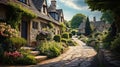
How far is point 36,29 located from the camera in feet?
74.5

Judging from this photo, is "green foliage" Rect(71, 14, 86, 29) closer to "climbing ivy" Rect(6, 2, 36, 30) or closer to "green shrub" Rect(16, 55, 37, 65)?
"climbing ivy" Rect(6, 2, 36, 30)

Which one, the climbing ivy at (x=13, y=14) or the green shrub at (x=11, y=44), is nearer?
the green shrub at (x=11, y=44)

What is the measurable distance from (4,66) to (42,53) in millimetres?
5025

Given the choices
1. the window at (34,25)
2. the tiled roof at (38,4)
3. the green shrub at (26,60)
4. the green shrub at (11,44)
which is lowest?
the green shrub at (26,60)

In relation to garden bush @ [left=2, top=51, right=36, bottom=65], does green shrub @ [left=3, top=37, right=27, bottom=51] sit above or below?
above

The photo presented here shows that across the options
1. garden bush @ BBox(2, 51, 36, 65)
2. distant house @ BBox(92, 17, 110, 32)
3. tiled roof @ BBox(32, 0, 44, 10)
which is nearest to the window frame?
tiled roof @ BBox(32, 0, 44, 10)

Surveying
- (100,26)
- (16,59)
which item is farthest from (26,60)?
(100,26)

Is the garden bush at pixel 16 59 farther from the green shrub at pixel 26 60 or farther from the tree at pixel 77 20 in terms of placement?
the tree at pixel 77 20

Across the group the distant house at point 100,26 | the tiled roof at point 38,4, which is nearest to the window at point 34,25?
the tiled roof at point 38,4

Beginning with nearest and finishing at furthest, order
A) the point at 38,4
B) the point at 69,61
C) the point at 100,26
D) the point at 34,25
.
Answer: the point at 69,61 → the point at 34,25 → the point at 38,4 → the point at 100,26

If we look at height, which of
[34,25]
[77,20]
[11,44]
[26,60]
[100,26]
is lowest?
[26,60]

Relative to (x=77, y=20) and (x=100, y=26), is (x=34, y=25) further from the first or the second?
(x=77, y=20)

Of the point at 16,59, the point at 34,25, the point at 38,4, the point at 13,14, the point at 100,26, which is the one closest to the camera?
the point at 16,59

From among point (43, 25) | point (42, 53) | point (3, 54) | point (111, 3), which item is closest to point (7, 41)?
point (3, 54)
